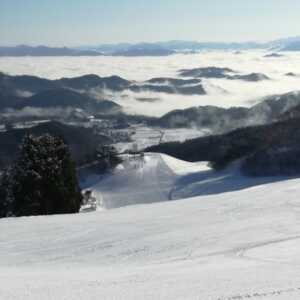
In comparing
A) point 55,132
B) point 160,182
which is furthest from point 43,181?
point 55,132

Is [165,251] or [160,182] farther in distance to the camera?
[160,182]

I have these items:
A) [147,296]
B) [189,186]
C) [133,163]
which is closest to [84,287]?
[147,296]

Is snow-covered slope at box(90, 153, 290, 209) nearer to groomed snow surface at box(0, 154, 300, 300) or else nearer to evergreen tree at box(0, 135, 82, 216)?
evergreen tree at box(0, 135, 82, 216)

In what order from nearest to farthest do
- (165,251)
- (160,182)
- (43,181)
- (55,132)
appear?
1. (165,251)
2. (43,181)
3. (160,182)
4. (55,132)

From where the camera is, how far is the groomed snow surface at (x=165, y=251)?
8.42 m

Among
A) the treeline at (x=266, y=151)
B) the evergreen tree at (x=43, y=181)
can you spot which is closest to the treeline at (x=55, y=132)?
the treeline at (x=266, y=151)

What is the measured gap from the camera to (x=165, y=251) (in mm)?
12734

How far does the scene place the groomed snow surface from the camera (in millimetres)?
8422

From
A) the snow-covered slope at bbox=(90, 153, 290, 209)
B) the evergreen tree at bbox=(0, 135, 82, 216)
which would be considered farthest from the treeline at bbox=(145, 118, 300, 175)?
the evergreen tree at bbox=(0, 135, 82, 216)

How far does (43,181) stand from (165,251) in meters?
16.5

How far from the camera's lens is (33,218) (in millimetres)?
19547

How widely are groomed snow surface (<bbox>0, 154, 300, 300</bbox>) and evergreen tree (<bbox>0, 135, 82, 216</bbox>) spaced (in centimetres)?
823

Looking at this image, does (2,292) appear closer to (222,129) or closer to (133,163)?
(133,163)

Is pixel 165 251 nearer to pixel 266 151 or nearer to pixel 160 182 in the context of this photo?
pixel 160 182
